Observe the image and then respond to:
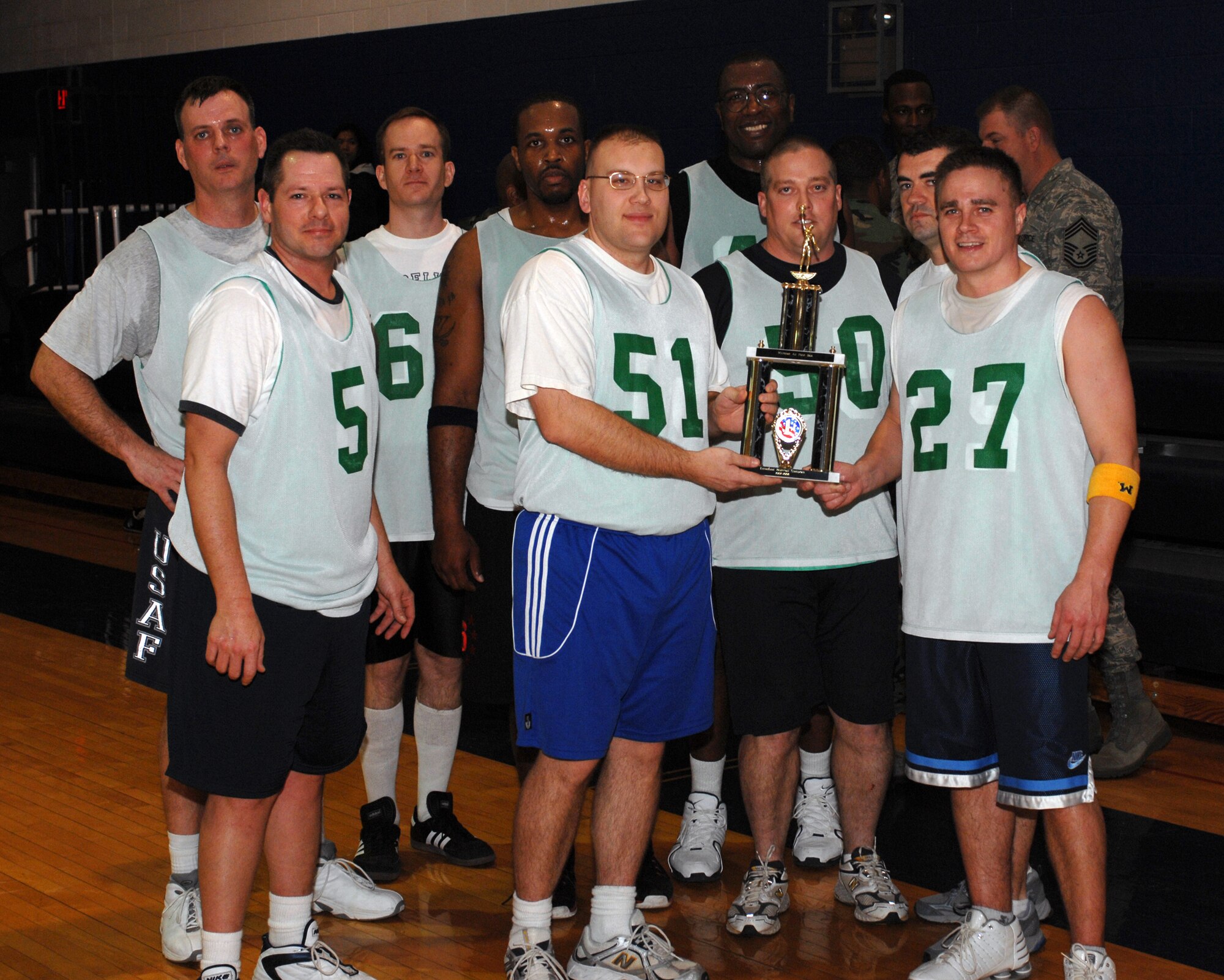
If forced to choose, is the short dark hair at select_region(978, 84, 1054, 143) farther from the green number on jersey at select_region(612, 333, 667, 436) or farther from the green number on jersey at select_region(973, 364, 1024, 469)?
the green number on jersey at select_region(612, 333, 667, 436)

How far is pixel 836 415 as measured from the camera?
2.64 meters

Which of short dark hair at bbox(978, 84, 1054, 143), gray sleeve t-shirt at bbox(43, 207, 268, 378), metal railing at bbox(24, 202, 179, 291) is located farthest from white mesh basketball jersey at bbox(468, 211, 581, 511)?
metal railing at bbox(24, 202, 179, 291)

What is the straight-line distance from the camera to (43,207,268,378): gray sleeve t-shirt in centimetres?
270

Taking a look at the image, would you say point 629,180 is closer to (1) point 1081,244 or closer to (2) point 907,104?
(1) point 1081,244

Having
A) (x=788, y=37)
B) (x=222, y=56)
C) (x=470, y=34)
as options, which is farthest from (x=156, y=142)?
(x=788, y=37)

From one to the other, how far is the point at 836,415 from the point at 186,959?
1662mm

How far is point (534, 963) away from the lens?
254 cm

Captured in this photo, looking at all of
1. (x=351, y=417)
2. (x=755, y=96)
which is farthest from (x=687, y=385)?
(x=755, y=96)

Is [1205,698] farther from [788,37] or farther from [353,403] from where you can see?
[788,37]

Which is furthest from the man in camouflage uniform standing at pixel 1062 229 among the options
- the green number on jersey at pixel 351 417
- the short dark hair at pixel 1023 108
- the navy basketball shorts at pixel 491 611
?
the green number on jersey at pixel 351 417

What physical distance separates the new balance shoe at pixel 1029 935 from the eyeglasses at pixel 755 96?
1.90 meters

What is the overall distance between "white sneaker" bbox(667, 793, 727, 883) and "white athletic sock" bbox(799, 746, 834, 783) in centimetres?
22

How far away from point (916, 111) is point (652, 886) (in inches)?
138

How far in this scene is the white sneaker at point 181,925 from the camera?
2.77m
